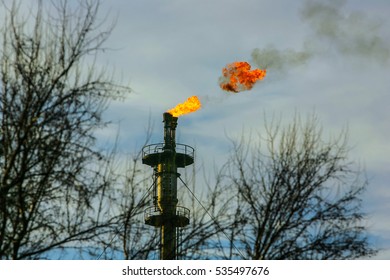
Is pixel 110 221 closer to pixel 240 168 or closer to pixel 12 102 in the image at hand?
pixel 12 102

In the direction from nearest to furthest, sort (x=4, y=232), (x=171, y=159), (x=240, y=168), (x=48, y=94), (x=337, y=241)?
(x=4, y=232) → (x=48, y=94) → (x=337, y=241) → (x=240, y=168) → (x=171, y=159)

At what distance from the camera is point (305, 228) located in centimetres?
1246

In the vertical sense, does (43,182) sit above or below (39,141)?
below

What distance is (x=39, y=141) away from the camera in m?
9.91

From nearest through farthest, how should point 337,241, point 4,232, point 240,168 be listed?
point 4,232
point 337,241
point 240,168

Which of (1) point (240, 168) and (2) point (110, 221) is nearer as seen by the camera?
(2) point (110, 221)

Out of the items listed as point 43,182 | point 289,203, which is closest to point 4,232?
point 43,182

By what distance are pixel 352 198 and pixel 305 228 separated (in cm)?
121

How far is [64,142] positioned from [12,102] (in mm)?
1090
